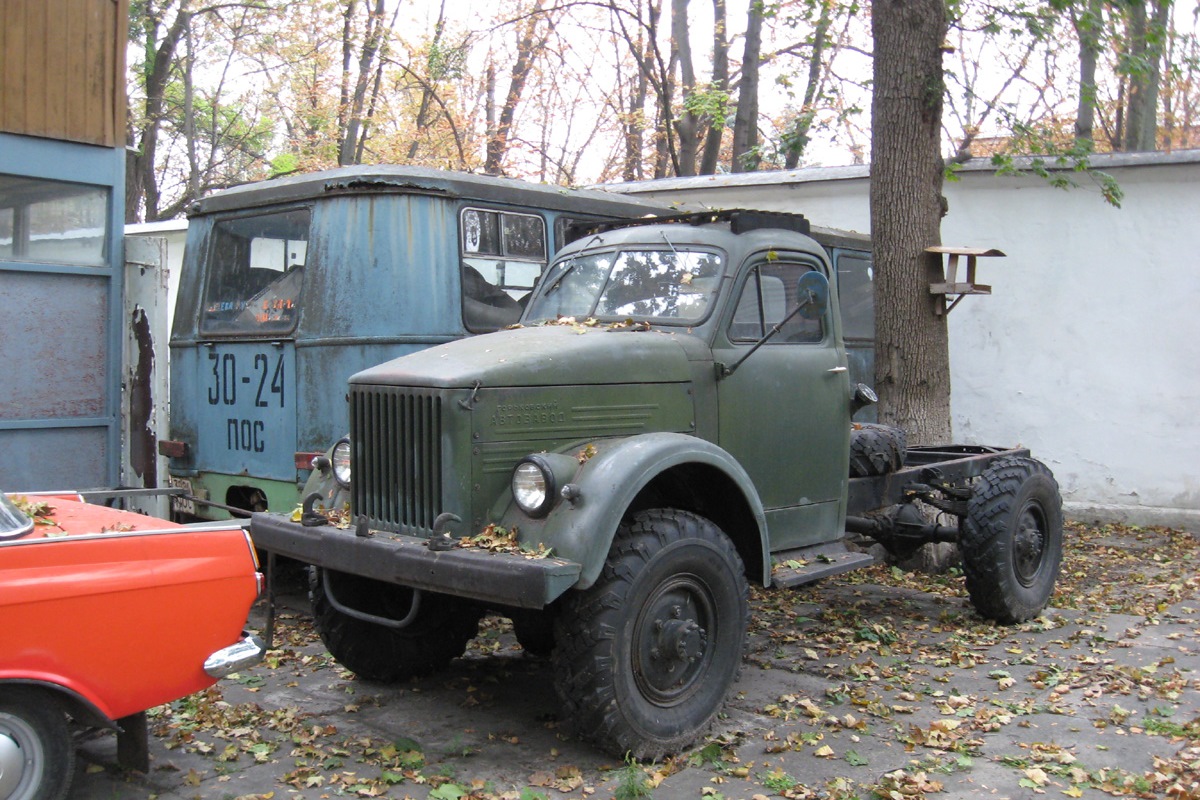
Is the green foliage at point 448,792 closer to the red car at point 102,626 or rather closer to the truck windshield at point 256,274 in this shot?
the red car at point 102,626

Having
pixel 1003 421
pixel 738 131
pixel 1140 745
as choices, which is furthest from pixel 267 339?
pixel 738 131

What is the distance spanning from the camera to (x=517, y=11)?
20.9 metres

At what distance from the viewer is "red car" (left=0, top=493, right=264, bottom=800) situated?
3.50m

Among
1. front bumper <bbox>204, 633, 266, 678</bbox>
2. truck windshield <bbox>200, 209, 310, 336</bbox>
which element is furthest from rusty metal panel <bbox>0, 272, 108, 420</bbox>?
front bumper <bbox>204, 633, 266, 678</bbox>

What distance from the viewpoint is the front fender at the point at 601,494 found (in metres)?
4.12

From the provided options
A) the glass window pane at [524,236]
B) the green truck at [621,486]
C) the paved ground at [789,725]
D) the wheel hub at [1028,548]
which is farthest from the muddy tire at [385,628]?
the wheel hub at [1028,548]

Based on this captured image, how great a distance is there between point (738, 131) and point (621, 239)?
13.1 meters

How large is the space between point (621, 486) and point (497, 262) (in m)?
3.56

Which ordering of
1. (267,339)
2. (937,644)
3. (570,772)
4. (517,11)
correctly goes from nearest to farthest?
(570,772)
(937,644)
(267,339)
(517,11)

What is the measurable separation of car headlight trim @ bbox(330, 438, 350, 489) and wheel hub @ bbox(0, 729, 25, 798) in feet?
6.32

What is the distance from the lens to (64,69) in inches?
300

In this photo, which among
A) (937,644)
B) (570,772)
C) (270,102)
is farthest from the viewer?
(270,102)

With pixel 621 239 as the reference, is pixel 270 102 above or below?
above

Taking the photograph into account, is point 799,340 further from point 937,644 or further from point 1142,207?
point 1142,207
